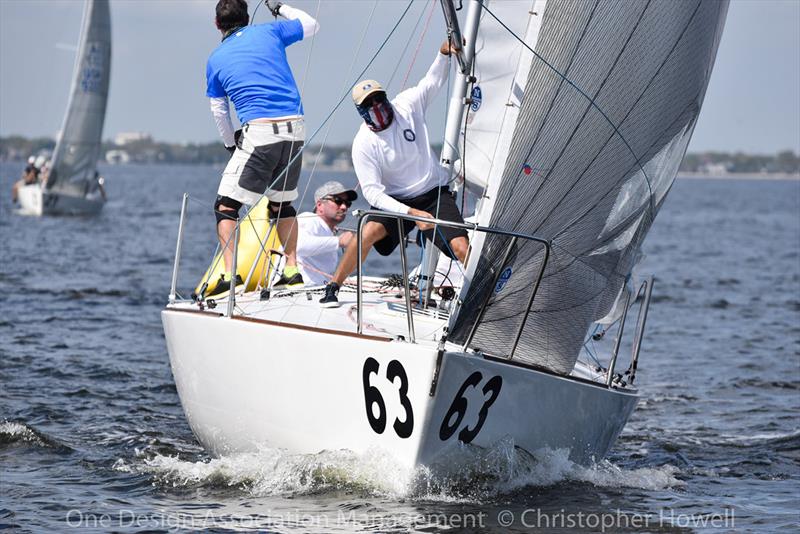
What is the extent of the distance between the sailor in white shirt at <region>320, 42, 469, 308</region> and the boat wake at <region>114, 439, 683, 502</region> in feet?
3.35

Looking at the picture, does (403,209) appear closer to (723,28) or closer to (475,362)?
(475,362)

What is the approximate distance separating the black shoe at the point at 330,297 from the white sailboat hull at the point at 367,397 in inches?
23.3

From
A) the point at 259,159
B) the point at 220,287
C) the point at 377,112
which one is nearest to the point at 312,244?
the point at 220,287

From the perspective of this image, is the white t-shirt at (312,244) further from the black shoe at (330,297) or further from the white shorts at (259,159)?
the black shoe at (330,297)

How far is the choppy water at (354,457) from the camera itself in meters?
5.94

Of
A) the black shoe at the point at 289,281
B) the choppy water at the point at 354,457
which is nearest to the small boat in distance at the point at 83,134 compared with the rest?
the choppy water at the point at 354,457

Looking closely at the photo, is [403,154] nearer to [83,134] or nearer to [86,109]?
[83,134]

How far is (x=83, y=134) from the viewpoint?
117ft

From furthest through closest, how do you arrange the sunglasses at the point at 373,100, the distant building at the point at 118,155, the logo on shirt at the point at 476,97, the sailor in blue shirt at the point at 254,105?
1. the distant building at the point at 118,155
2. the sailor in blue shirt at the point at 254,105
3. the logo on shirt at the point at 476,97
4. the sunglasses at the point at 373,100

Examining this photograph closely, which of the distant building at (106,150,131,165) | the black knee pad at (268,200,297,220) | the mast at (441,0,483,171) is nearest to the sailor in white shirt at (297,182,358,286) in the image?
the black knee pad at (268,200,297,220)

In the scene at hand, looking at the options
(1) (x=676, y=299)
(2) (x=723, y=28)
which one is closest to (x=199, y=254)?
(1) (x=676, y=299)

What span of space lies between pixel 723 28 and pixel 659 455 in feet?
9.93

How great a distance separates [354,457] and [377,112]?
1.93m

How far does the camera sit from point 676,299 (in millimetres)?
17625
